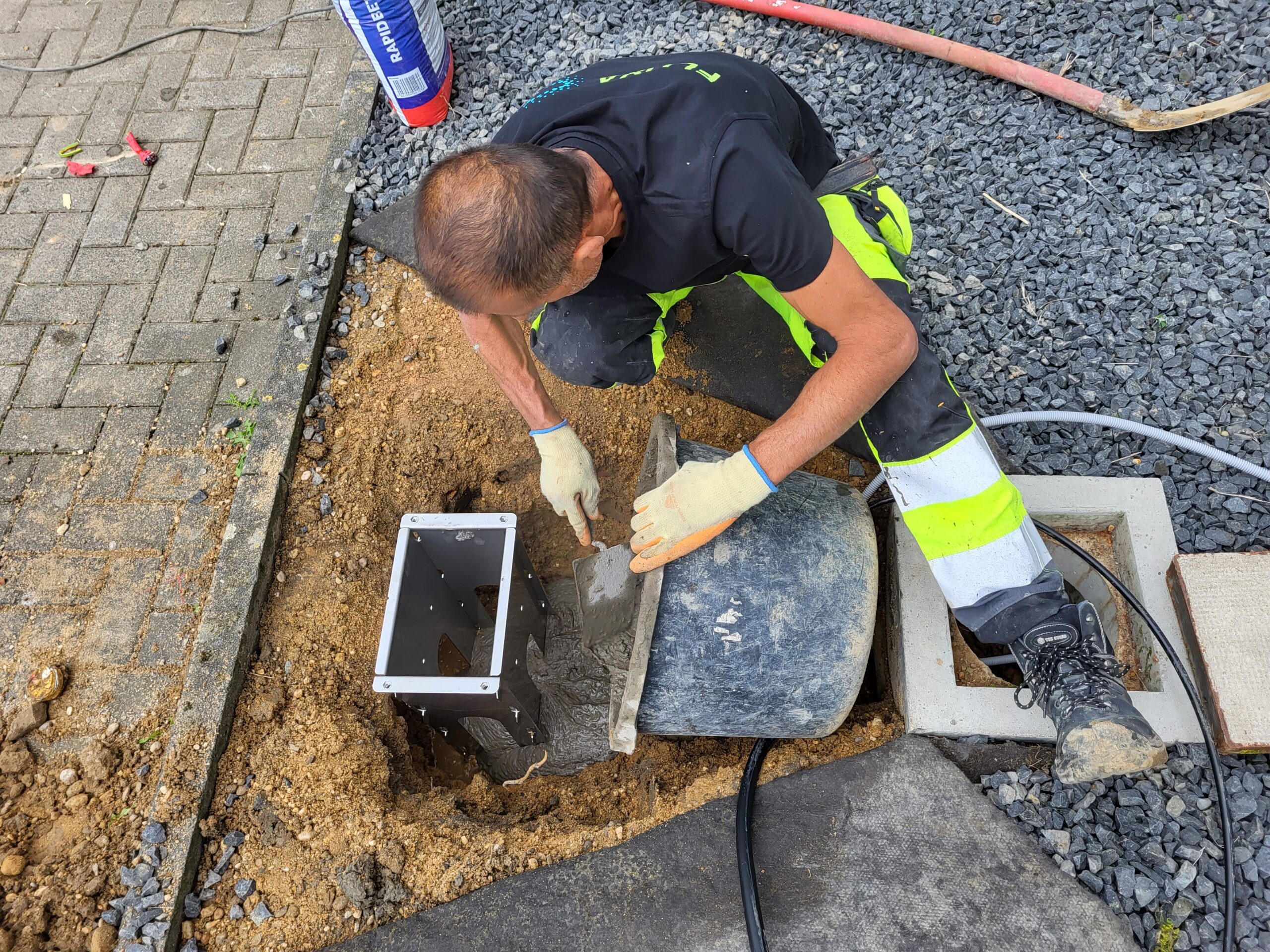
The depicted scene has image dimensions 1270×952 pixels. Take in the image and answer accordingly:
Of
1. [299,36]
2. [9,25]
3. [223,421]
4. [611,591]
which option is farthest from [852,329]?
[9,25]

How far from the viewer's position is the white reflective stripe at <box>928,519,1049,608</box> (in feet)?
6.80

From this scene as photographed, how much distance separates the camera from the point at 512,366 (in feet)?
8.00

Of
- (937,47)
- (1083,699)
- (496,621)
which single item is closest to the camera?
(1083,699)

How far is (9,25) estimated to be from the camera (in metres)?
4.50

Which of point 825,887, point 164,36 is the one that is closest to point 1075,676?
point 825,887

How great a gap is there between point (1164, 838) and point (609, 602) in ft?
5.31

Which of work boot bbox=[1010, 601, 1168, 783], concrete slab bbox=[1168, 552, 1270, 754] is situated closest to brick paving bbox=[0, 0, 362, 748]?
work boot bbox=[1010, 601, 1168, 783]

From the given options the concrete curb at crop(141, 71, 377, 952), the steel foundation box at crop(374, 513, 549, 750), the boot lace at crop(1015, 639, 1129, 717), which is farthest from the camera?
the concrete curb at crop(141, 71, 377, 952)

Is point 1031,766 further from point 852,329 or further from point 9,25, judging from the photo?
point 9,25

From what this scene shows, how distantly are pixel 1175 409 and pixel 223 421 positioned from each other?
361cm

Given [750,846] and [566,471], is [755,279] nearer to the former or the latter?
[566,471]

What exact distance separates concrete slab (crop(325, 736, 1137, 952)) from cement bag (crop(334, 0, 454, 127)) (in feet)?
11.1

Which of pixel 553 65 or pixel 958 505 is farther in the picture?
pixel 553 65

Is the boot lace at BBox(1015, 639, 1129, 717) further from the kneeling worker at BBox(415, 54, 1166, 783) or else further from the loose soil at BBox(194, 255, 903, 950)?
the loose soil at BBox(194, 255, 903, 950)
